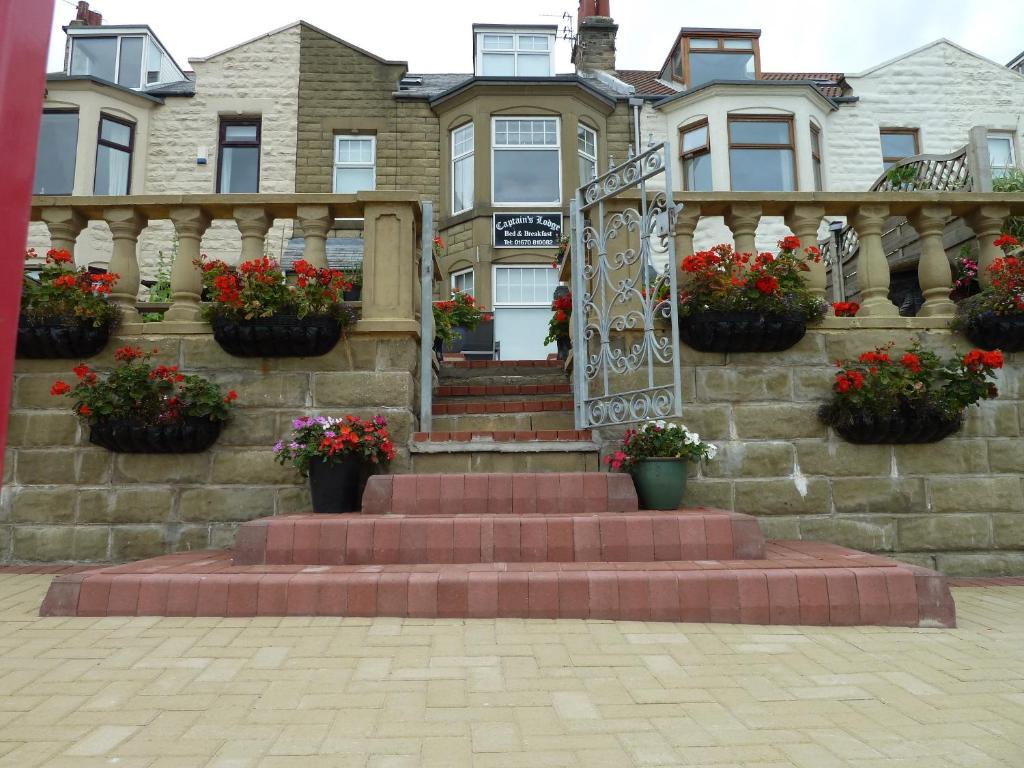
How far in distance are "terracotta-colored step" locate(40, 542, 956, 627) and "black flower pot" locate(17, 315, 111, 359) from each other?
2.14 metres

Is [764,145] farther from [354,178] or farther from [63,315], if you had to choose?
[63,315]

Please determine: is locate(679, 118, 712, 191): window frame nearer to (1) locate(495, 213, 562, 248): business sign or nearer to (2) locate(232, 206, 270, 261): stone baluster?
(1) locate(495, 213, 562, 248): business sign

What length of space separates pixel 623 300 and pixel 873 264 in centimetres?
200

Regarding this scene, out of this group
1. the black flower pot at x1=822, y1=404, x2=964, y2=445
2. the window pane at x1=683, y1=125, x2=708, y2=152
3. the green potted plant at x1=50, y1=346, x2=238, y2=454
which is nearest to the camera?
the green potted plant at x1=50, y1=346, x2=238, y2=454

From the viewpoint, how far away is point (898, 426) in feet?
15.4

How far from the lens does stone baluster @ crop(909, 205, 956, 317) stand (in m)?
5.21

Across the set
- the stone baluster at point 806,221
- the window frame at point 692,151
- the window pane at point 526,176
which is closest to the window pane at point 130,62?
the window pane at point 526,176

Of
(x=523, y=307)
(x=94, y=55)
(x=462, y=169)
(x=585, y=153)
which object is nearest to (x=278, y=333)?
(x=523, y=307)

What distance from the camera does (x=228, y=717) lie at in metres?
2.19

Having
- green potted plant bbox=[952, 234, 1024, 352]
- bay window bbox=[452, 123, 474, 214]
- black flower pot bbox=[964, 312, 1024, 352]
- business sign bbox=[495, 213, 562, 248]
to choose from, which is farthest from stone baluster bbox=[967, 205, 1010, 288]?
bay window bbox=[452, 123, 474, 214]

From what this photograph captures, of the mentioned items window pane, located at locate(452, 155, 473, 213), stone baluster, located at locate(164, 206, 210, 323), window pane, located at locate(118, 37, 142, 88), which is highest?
window pane, located at locate(118, 37, 142, 88)

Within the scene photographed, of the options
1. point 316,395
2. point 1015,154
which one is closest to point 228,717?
point 316,395

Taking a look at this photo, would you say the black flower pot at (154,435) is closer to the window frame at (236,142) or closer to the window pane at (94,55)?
the window frame at (236,142)

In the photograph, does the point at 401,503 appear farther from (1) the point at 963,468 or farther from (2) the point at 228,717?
(1) the point at 963,468
